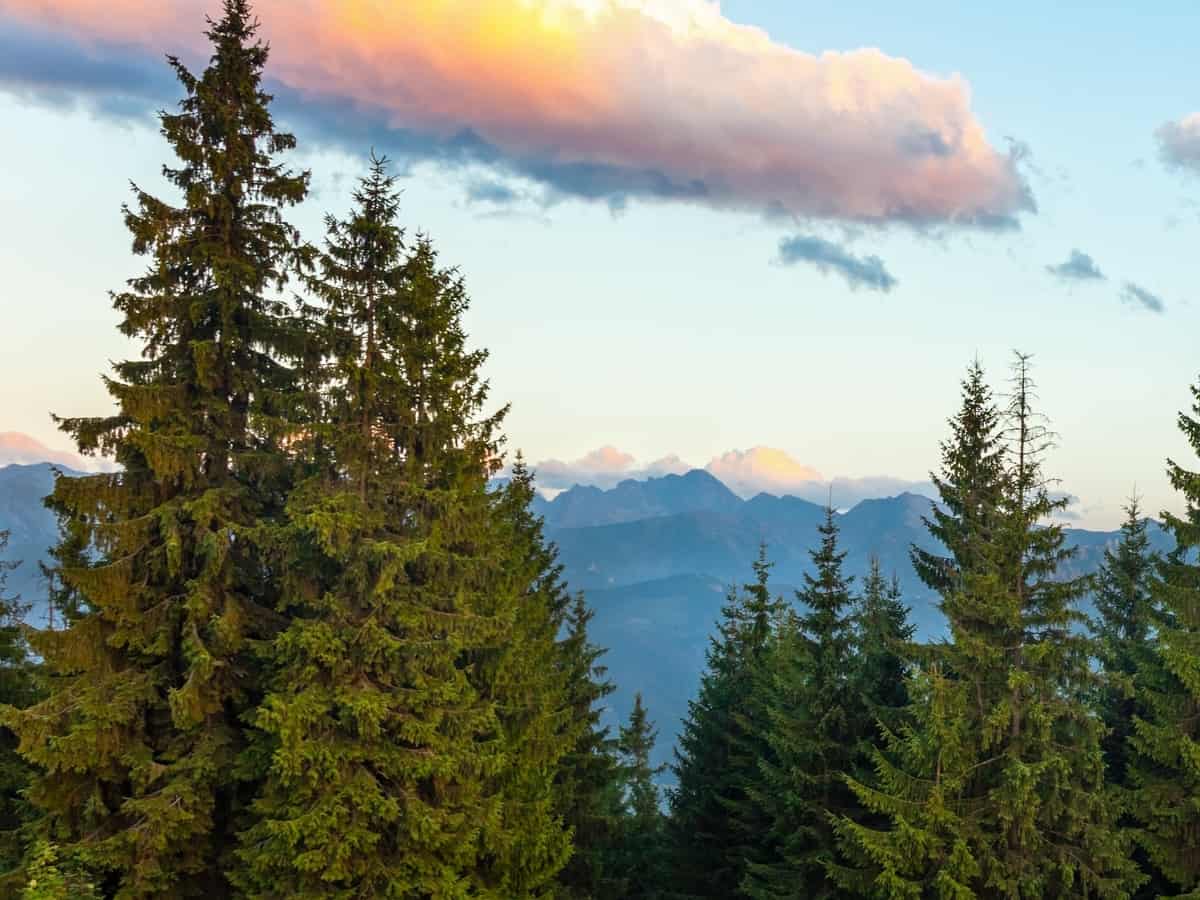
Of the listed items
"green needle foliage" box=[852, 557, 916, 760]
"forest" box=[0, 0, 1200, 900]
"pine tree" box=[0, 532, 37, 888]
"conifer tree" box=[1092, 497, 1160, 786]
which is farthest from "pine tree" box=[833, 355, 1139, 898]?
"pine tree" box=[0, 532, 37, 888]

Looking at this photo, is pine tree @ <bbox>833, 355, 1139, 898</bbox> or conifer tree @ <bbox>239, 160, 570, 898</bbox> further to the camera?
pine tree @ <bbox>833, 355, 1139, 898</bbox>

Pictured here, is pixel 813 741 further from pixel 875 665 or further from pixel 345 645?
pixel 345 645

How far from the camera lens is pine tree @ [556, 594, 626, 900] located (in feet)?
93.1

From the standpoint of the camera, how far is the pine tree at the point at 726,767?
29422 millimetres

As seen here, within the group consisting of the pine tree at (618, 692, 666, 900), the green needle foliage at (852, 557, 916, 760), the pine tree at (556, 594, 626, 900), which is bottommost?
the pine tree at (618, 692, 666, 900)

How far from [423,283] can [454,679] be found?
7.76 m

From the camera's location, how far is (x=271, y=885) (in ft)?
59.2

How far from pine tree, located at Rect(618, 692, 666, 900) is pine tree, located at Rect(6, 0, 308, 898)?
15.4m

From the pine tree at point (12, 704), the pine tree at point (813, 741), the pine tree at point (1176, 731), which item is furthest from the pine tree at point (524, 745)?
the pine tree at point (1176, 731)

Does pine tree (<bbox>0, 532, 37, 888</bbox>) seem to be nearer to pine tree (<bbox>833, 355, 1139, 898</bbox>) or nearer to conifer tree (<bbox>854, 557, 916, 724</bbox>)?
pine tree (<bbox>833, 355, 1139, 898</bbox>)

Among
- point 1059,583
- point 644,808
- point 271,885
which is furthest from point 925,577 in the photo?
point 644,808

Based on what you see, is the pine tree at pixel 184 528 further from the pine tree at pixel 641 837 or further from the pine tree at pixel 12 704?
the pine tree at pixel 641 837

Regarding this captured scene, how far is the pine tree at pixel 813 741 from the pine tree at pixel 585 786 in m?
4.70

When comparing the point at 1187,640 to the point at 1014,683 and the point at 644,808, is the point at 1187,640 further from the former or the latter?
the point at 644,808
